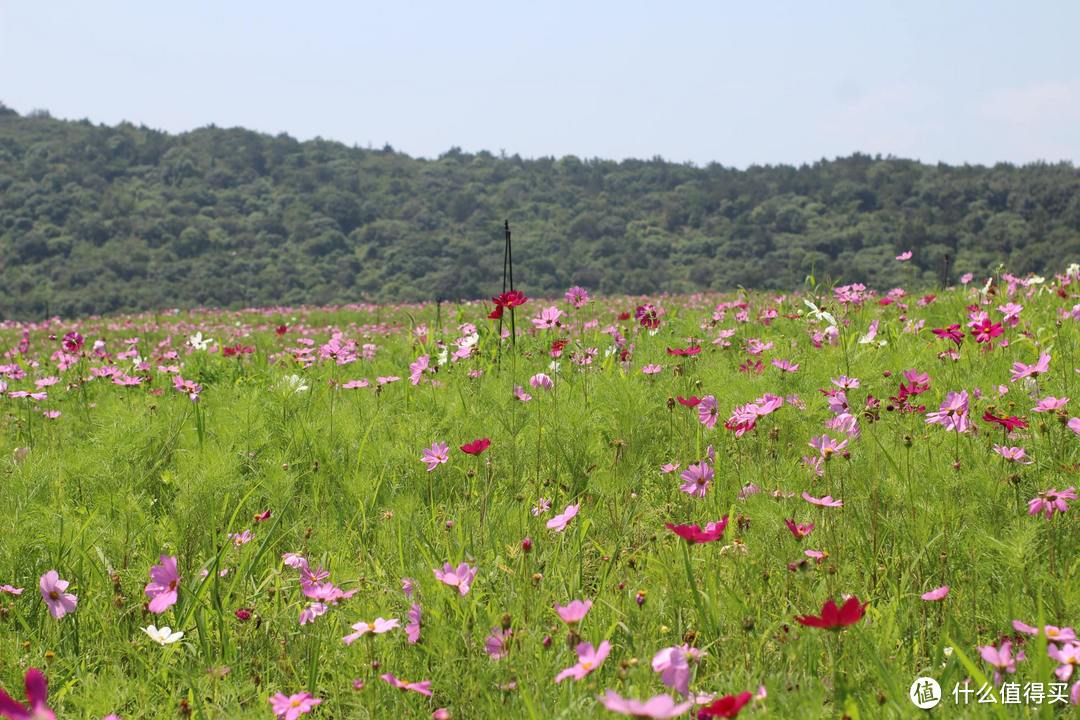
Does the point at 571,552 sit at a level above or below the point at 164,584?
below

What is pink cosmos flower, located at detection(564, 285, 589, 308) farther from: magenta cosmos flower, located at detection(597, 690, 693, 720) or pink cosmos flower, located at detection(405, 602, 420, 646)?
magenta cosmos flower, located at detection(597, 690, 693, 720)

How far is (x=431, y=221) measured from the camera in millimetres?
58969

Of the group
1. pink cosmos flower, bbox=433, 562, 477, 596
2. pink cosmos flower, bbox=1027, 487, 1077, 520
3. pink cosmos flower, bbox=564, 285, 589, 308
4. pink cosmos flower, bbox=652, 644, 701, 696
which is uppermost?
pink cosmos flower, bbox=564, 285, 589, 308

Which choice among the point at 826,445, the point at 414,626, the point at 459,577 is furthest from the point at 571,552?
the point at 826,445

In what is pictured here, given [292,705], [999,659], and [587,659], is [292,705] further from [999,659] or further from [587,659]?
[999,659]

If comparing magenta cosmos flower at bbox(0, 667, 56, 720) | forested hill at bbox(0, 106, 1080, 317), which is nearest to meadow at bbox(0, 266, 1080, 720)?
magenta cosmos flower at bbox(0, 667, 56, 720)

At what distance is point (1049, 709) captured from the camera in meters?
1.19

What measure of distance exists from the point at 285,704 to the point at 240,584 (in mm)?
801

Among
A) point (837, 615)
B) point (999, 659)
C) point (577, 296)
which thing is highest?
point (577, 296)

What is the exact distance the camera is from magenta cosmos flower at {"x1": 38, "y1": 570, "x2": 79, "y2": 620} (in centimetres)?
175

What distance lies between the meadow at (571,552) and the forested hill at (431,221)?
31.8 m

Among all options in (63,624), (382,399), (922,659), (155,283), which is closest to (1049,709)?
(922,659)

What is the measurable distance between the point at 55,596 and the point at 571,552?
1.23m

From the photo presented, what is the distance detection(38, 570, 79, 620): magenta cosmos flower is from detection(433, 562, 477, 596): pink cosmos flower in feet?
2.82
